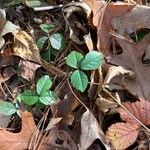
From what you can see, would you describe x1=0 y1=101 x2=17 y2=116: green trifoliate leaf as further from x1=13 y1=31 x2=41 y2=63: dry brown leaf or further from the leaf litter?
x1=13 y1=31 x2=41 y2=63: dry brown leaf

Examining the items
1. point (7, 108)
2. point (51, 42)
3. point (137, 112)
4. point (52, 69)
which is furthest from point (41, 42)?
point (137, 112)

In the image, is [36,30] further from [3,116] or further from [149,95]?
[149,95]

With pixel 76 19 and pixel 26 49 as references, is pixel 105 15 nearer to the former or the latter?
pixel 76 19

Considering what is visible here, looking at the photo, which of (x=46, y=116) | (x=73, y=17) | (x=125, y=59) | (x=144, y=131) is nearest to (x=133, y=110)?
(x=144, y=131)

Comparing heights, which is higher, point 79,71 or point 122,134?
point 79,71

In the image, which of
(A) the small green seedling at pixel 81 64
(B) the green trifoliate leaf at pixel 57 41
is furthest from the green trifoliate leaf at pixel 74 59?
(B) the green trifoliate leaf at pixel 57 41

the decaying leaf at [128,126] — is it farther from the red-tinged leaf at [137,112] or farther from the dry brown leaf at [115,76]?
the dry brown leaf at [115,76]
